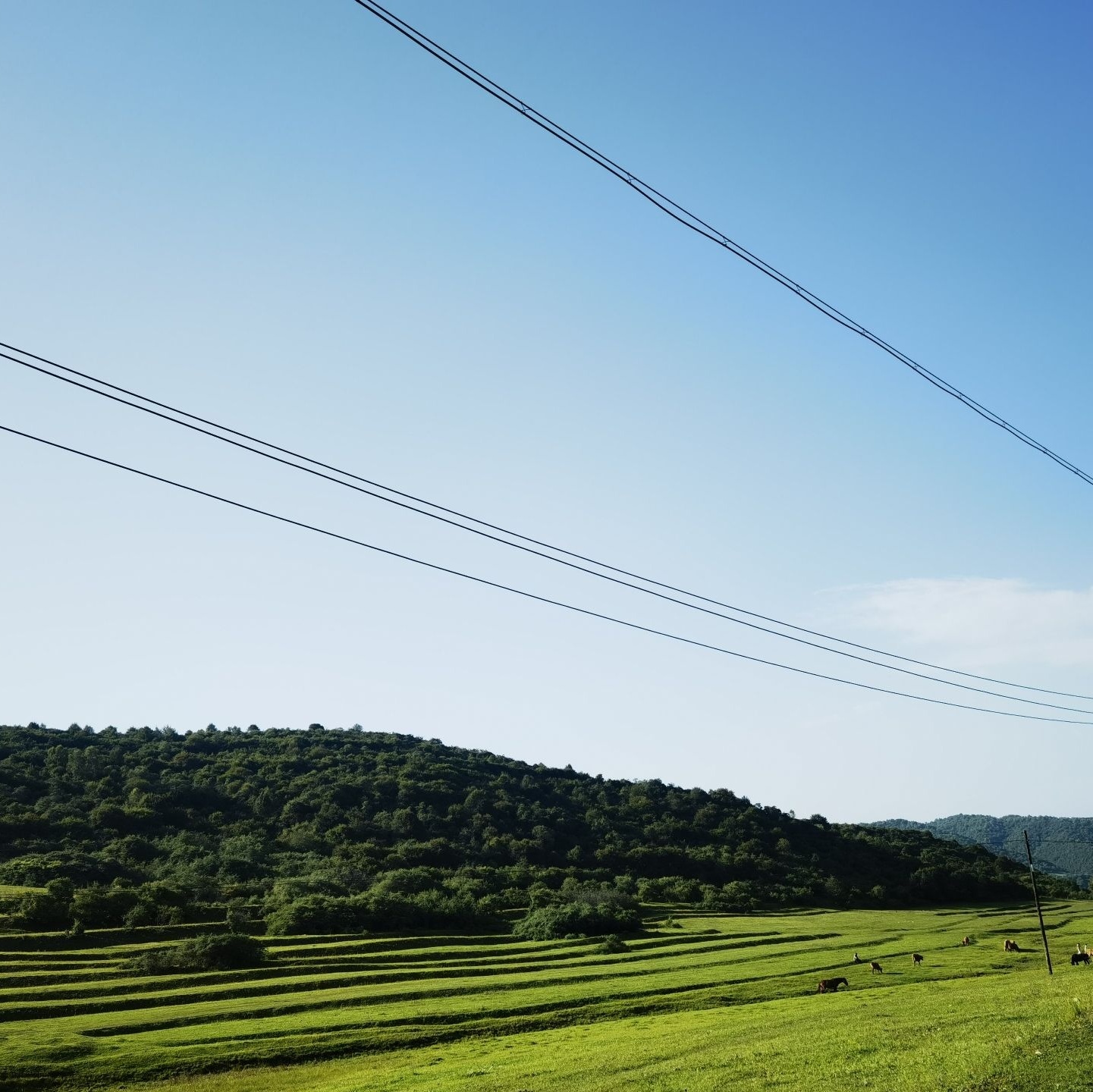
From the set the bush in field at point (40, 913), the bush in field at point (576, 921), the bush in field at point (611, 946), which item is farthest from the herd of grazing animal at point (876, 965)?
the bush in field at point (40, 913)

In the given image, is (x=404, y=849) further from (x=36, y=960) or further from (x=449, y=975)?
(x=36, y=960)

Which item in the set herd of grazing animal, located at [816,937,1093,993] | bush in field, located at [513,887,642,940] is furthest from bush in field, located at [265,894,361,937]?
herd of grazing animal, located at [816,937,1093,993]

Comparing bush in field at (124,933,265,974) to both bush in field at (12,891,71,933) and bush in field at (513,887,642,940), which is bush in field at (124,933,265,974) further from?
bush in field at (513,887,642,940)

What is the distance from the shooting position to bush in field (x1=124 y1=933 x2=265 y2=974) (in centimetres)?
5334

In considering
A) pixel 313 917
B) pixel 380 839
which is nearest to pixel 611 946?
pixel 313 917

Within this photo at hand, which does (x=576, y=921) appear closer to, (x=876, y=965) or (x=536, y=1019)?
(x=876, y=965)

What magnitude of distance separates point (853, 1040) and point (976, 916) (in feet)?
316

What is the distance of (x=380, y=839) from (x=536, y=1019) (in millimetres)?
71810

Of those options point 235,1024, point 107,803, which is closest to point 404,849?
point 107,803

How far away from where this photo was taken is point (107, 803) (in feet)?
319

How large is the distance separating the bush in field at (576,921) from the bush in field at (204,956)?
28.4 metres

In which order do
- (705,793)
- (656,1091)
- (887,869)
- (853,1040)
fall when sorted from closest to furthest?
(656,1091), (853,1040), (887,869), (705,793)

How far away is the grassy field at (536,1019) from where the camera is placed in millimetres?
25703

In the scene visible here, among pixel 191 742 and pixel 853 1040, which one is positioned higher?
pixel 191 742
